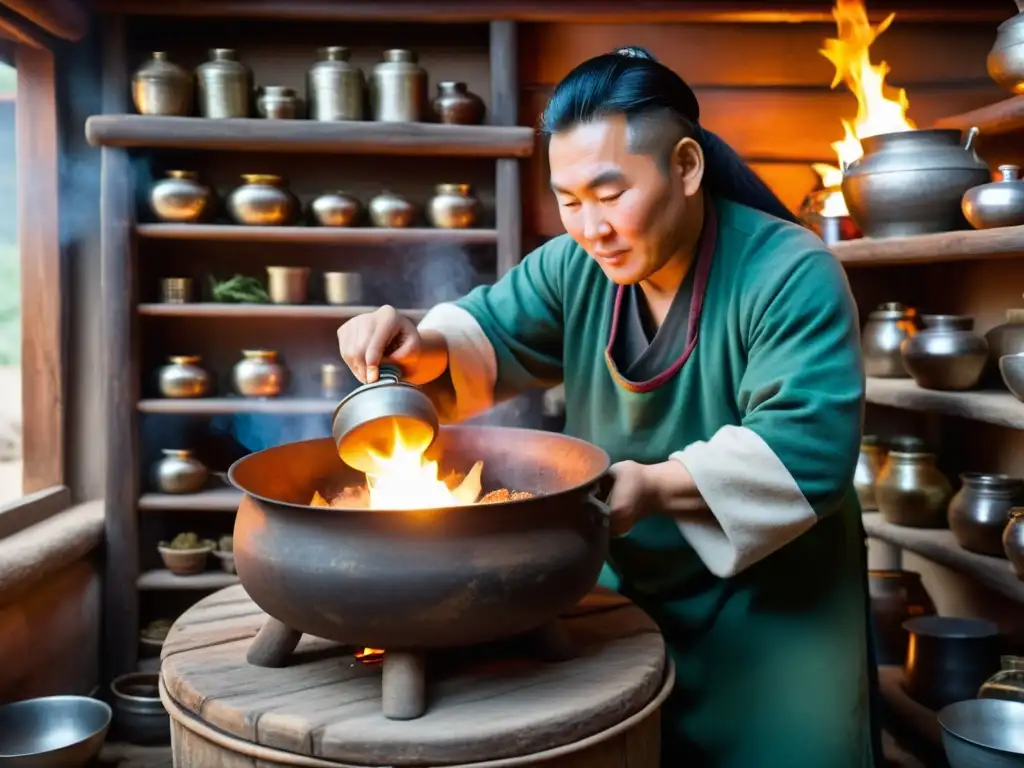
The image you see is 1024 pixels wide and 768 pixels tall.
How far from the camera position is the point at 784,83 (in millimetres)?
3938

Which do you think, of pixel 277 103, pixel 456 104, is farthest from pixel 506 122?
pixel 277 103

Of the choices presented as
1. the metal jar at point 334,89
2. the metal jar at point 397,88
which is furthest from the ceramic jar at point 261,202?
the metal jar at point 397,88

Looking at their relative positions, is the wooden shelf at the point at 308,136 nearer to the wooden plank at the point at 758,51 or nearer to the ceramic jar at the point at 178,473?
the wooden plank at the point at 758,51

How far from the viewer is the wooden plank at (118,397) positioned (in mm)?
3553

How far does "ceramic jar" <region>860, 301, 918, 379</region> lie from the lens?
3346 millimetres

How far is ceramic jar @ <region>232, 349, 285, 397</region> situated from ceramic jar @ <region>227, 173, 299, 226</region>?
50 centimetres

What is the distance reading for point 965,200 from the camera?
276cm

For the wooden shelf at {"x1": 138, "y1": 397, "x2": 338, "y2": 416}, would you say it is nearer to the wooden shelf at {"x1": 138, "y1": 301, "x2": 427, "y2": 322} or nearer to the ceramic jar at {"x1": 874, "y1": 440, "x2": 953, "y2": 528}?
the wooden shelf at {"x1": 138, "y1": 301, "x2": 427, "y2": 322}

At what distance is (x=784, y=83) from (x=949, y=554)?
201cm

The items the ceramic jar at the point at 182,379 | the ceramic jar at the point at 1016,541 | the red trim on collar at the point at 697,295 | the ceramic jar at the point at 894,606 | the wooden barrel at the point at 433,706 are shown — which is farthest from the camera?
the ceramic jar at the point at 182,379

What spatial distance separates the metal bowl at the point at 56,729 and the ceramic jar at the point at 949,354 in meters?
2.65

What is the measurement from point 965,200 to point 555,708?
213 centimetres

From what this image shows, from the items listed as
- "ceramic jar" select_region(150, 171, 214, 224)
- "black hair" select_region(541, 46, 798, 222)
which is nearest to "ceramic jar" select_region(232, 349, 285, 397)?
"ceramic jar" select_region(150, 171, 214, 224)

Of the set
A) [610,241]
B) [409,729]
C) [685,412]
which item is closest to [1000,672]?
[685,412]
